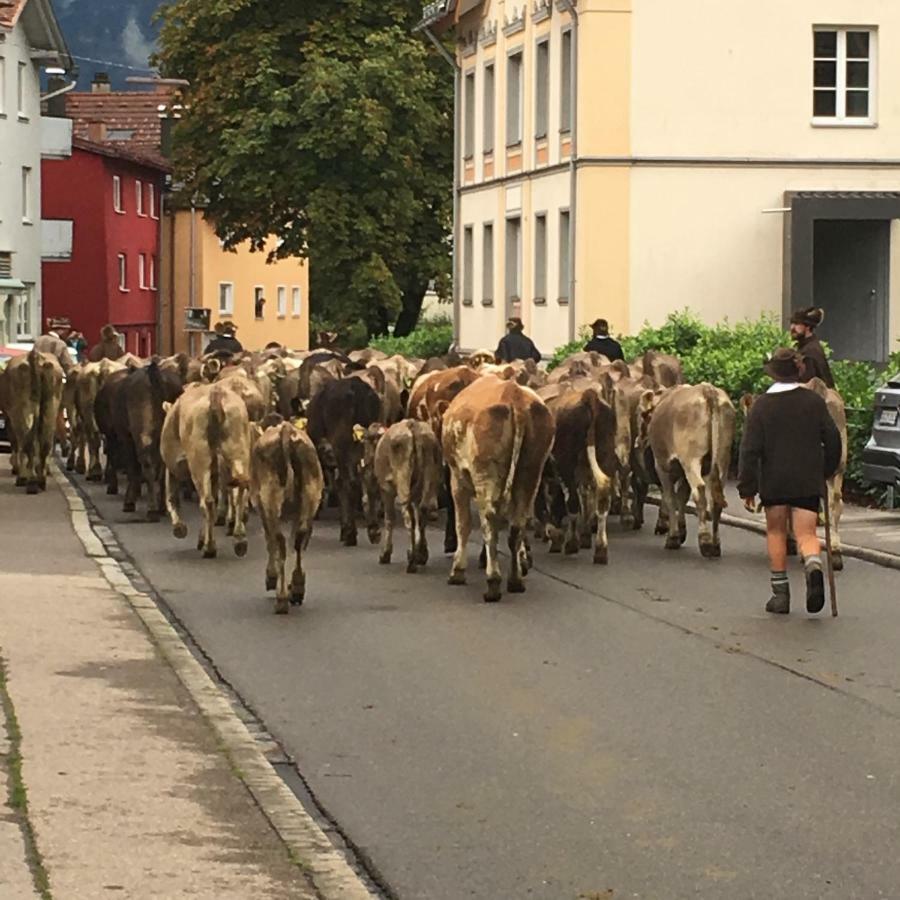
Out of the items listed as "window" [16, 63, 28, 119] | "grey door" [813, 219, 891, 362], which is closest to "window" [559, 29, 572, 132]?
"grey door" [813, 219, 891, 362]

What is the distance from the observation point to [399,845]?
888cm

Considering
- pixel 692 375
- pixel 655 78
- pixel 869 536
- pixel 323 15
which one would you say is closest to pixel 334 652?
pixel 869 536

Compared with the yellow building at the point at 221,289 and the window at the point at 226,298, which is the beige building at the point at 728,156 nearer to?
the yellow building at the point at 221,289

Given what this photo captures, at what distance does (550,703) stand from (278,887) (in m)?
4.48

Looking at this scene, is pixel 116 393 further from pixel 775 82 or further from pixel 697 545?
pixel 775 82

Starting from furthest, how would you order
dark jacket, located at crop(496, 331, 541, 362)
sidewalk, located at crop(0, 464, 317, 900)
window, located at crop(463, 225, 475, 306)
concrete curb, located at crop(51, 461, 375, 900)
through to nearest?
window, located at crop(463, 225, 475, 306)
dark jacket, located at crop(496, 331, 541, 362)
concrete curb, located at crop(51, 461, 375, 900)
sidewalk, located at crop(0, 464, 317, 900)

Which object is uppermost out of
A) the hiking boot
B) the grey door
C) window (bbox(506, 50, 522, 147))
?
window (bbox(506, 50, 522, 147))

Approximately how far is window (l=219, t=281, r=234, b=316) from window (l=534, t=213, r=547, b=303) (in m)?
50.8

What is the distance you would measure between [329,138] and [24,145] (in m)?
13.1

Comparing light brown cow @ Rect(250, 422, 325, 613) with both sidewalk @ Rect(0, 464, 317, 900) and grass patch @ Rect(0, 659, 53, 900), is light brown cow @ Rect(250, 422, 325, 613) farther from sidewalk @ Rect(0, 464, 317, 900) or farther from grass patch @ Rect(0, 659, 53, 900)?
grass patch @ Rect(0, 659, 53, 900)

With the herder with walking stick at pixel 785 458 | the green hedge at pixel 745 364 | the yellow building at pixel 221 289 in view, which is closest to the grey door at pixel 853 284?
the green hedge at pixel 745 364

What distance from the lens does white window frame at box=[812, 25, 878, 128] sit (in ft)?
147

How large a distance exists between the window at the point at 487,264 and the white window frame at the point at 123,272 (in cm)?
3402

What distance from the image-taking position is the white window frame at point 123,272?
86875mm
